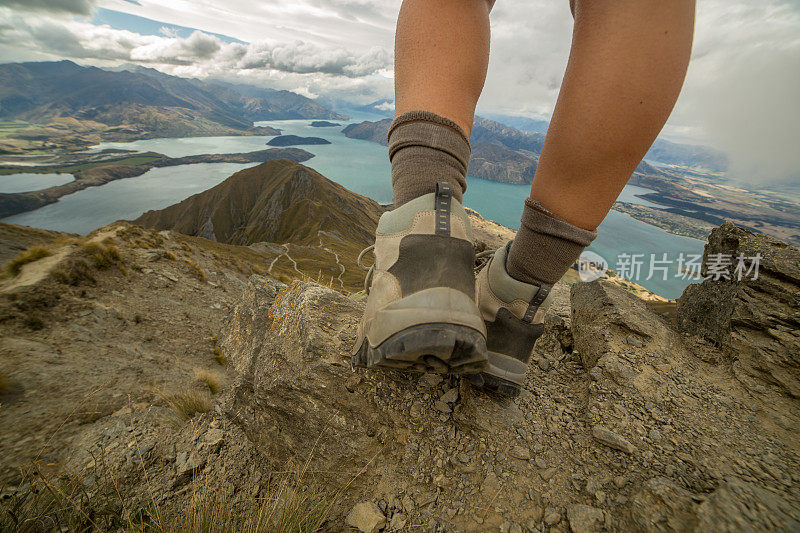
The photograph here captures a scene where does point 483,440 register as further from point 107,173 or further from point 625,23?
point 107,173

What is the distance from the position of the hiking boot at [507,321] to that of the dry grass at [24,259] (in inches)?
385

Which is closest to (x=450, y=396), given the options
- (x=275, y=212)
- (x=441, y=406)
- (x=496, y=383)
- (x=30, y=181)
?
(x=441, y=406)

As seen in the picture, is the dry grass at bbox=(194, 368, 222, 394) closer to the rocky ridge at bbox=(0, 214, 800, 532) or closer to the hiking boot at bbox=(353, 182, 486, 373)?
the rocky ridge at bbox=(0, 214, 800, 532)

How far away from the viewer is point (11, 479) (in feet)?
7.30

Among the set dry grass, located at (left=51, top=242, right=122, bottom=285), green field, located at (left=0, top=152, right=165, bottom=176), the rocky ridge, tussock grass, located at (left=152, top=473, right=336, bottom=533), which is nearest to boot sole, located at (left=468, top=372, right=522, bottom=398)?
the rocky ridge

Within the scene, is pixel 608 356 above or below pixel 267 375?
above

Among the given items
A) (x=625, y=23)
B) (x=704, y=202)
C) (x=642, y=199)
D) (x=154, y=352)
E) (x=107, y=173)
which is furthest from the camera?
(x=107, y=173)

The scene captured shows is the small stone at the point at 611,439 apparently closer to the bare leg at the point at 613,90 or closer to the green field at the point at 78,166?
the bare leg at the point at 613,90

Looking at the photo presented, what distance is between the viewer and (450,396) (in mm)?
1976

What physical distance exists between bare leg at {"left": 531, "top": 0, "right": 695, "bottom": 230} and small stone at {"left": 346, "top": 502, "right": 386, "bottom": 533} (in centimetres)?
175

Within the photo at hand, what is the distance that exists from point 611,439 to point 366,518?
4.34 ft

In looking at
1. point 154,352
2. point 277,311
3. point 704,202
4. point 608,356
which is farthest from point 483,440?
point 704,202

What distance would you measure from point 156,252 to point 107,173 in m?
172

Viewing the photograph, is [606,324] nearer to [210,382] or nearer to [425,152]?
[425,152]
